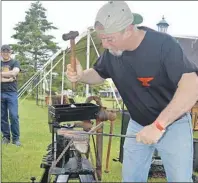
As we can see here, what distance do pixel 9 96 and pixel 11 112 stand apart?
155mm

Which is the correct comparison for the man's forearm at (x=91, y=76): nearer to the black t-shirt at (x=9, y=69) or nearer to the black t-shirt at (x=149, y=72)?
the black t-shirt at (x=149, y=72)

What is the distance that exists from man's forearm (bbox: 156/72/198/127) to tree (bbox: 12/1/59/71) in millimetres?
1729

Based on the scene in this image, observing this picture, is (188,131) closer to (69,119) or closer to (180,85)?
(180,85)

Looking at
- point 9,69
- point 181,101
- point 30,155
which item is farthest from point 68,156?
point 9,69

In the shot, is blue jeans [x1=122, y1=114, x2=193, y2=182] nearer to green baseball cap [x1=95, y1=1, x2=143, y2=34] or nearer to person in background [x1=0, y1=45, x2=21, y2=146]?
green baseball cap [x1=95, y1=1, x2=143, y2=34]

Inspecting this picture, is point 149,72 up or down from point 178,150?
up

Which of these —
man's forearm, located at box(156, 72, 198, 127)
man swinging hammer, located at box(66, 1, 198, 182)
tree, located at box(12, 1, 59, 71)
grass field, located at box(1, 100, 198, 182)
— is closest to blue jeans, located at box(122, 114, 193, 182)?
man swinging hammer, located at box(66, 1, 198, 182)

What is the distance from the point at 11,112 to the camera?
10.7 ft

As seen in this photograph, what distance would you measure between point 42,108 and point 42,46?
5.85 feet

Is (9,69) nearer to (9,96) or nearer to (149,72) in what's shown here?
(9,96)

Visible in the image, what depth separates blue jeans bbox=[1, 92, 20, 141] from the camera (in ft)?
10.6

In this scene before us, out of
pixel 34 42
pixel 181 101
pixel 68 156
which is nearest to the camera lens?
pixel 181 101

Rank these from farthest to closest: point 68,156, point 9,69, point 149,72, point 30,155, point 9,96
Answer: point 9,96 → point 9,69 → point 30,155 → point 68,156 → point 149,72

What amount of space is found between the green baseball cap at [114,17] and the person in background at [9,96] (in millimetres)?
1997
